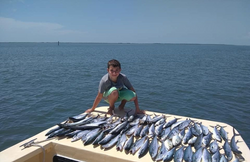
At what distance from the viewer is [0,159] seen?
3242mm

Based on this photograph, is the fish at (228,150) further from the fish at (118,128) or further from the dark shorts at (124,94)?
the dark shorts at (124,94)

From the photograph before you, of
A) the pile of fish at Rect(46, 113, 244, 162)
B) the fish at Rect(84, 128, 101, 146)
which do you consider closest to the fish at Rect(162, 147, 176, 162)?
the pile of fish at Rect(46, 113, 244, 162)

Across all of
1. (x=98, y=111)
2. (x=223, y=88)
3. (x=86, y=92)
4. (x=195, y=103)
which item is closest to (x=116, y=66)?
(x=98, y=111)

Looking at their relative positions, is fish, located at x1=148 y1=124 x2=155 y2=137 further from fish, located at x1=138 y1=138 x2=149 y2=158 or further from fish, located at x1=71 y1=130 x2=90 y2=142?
fish, located at x1=71 y1=130 x2=90 y2=142

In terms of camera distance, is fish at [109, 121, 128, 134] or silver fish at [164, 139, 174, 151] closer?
silver fish at [164, 139, 174, 151]

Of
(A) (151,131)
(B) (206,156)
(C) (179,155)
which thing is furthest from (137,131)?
(B) (206,156)

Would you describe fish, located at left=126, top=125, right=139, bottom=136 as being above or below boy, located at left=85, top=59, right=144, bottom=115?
below

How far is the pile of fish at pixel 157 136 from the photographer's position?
347 cm

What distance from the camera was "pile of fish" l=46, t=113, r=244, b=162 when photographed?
3.47 m

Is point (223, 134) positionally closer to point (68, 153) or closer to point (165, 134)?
point (165, 134)

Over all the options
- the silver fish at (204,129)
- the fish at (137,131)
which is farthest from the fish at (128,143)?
the silver fish at (204,129)

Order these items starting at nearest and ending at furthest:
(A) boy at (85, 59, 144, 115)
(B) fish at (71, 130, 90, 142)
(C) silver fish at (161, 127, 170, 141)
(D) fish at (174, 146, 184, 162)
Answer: (D) fish at (174, 146, 184, 162)
(B) fish at (71, 130, 90, 142)
(C) silver fish at (161, 127, 170, 141)
(A) boy at (85, 59, 144, 115)

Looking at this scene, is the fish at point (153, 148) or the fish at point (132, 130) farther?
the fish at point (132, 130)

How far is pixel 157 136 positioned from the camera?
4.19 meters
